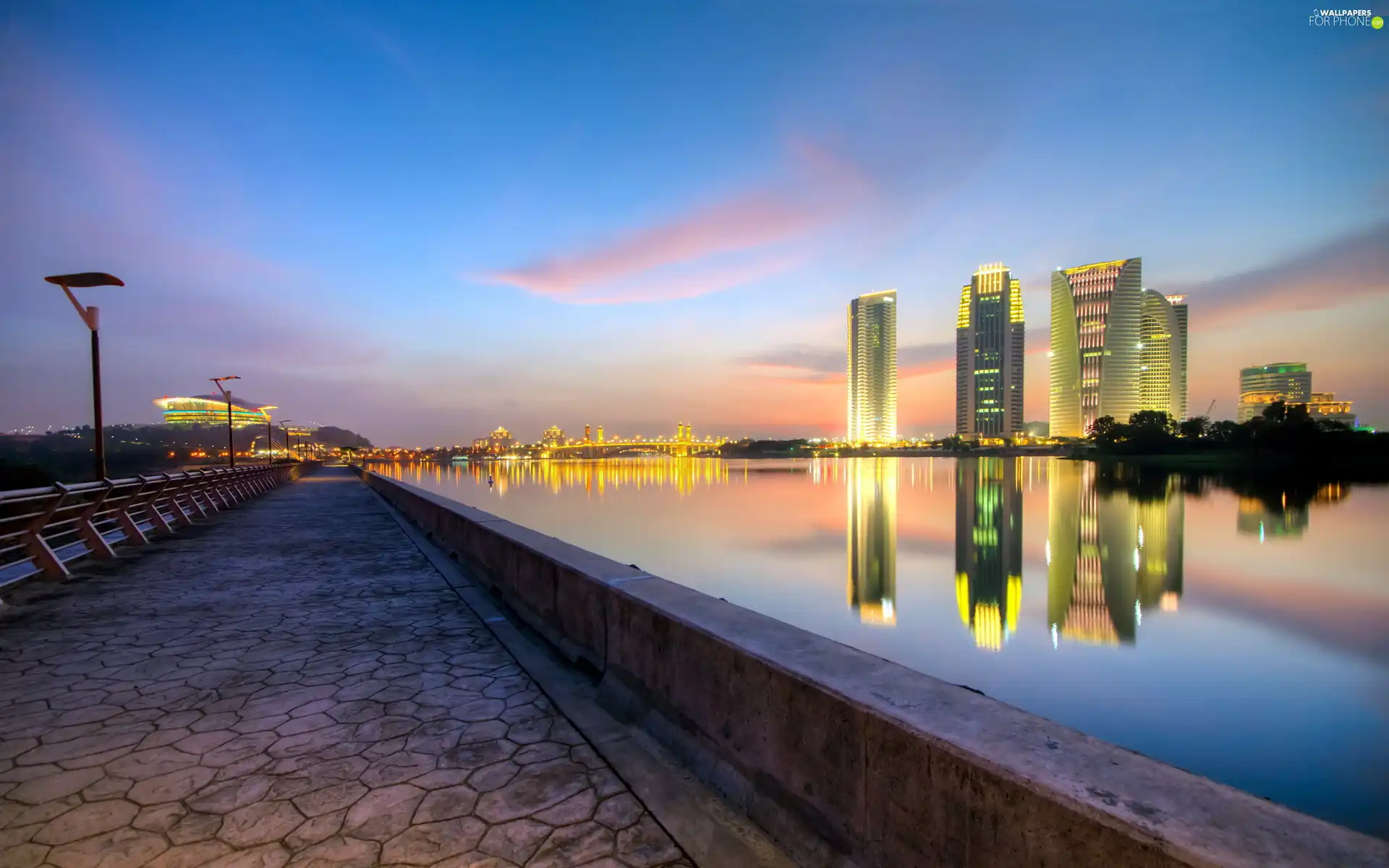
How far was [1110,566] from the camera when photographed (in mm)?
24578

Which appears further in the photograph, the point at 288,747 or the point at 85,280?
the point at 85,280

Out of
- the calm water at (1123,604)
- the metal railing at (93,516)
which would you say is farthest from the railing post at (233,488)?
the calm water at (1123,604)

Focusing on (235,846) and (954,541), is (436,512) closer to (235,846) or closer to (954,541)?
(235,846)

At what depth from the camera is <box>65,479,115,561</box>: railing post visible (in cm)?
1017

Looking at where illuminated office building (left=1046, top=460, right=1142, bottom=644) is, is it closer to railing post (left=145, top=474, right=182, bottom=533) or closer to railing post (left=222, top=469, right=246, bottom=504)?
railing post (left=145, top=474, right=182, bottom=533)

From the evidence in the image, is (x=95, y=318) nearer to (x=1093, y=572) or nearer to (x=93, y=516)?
(x=93, y=516)

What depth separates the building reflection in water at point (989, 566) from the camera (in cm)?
1725

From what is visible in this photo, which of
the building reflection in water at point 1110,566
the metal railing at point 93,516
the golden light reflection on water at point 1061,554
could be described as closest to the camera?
the metal railing at point 93,516

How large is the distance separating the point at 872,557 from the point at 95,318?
26733 mm

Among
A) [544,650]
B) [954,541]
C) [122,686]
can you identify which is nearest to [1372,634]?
[954,541]

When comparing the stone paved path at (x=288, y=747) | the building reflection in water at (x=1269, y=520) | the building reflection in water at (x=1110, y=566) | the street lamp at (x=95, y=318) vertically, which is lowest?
the building reflection in water at (x=1269, y=520)

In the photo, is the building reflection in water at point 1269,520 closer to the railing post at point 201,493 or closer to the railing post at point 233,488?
the railing post at point 201,493

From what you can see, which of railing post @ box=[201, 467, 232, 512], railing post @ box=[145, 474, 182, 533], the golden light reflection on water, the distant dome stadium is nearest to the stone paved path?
railing post @ box=[145, 474, 182, 533]

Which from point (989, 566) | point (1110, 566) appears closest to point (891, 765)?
point (989, 566)
